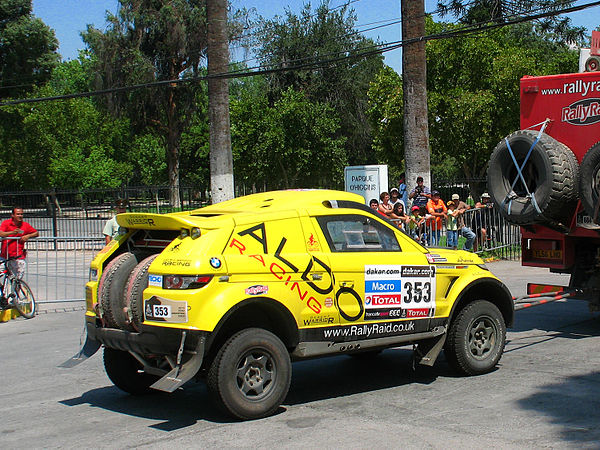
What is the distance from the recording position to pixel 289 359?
22.4 ft

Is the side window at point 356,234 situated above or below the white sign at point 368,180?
below

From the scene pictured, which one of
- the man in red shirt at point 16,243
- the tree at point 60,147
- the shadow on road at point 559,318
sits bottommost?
the shadow on road at point 559,318

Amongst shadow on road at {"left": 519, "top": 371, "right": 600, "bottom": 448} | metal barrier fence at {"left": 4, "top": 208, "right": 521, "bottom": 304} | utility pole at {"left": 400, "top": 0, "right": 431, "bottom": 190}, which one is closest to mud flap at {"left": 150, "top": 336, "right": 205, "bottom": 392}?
shadow on road at {"left": 519, "top": 371, "right": 600, "bottom": 448}

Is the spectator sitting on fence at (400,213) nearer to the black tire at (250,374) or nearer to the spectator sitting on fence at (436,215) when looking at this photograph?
the spectator sitting on fence at (436,215)

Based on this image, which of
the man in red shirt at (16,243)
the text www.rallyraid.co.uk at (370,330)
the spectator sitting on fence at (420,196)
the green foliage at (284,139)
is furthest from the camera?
the green foliage at (284,139)

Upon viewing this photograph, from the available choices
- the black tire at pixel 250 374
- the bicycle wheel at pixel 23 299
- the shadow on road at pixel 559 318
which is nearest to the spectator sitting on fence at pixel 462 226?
the shadow on road at pixel 559 318

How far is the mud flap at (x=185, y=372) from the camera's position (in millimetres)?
6234

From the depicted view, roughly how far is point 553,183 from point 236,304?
17.1ft

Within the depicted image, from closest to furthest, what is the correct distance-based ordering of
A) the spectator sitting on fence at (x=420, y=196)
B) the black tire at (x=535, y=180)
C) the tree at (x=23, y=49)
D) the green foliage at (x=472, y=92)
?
the black tire at (x=535, y=180) → the spectator sitting on fence at (x=420, y=196) → the green foliage at (x=472, y=92) → the tree at (x=23, y=49)

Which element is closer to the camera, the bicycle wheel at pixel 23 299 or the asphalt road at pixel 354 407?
the asphalt road at pixel 354 407

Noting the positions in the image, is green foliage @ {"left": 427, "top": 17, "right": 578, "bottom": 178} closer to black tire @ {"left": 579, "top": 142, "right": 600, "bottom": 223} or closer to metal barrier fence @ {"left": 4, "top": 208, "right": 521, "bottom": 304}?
metal barrier fence @ {"left": 4, "top": 208, "right": 521, "bottom": 304}

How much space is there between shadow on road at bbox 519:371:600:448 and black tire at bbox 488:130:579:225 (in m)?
2.64

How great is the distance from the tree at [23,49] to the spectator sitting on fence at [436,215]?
39218mm

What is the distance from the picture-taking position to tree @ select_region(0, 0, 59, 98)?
48156 mm
